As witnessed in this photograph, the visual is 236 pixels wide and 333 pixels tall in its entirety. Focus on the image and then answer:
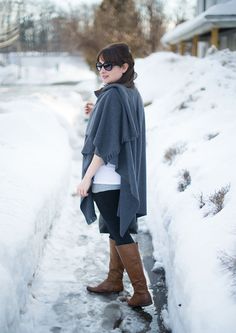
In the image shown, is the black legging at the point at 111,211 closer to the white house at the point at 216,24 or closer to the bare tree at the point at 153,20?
the white house at the point at 216,24

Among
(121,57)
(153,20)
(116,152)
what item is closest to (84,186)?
(116,152)

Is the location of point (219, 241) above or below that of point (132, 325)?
above

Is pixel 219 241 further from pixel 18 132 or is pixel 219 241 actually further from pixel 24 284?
pixel 18 132

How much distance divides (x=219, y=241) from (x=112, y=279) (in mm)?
1090

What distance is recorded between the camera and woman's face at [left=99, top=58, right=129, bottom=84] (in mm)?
2840

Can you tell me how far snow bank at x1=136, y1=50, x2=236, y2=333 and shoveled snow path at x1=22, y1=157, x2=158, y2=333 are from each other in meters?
0.36

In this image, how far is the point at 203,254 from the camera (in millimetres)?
2756

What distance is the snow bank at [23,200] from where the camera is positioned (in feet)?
9.41

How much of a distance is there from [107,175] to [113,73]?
678 mm

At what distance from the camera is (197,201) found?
3.71 meters

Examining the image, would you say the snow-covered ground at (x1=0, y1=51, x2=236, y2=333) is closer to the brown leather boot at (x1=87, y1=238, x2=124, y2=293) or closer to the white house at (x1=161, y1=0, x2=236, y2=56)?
the brown leather boot at (x1=87, y1=238, x2=124, y2=293)

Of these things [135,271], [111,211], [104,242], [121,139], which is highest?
[121,139]

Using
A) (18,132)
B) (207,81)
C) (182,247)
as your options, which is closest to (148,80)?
(207,81)

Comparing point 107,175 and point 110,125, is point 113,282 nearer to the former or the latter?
point 107,175
